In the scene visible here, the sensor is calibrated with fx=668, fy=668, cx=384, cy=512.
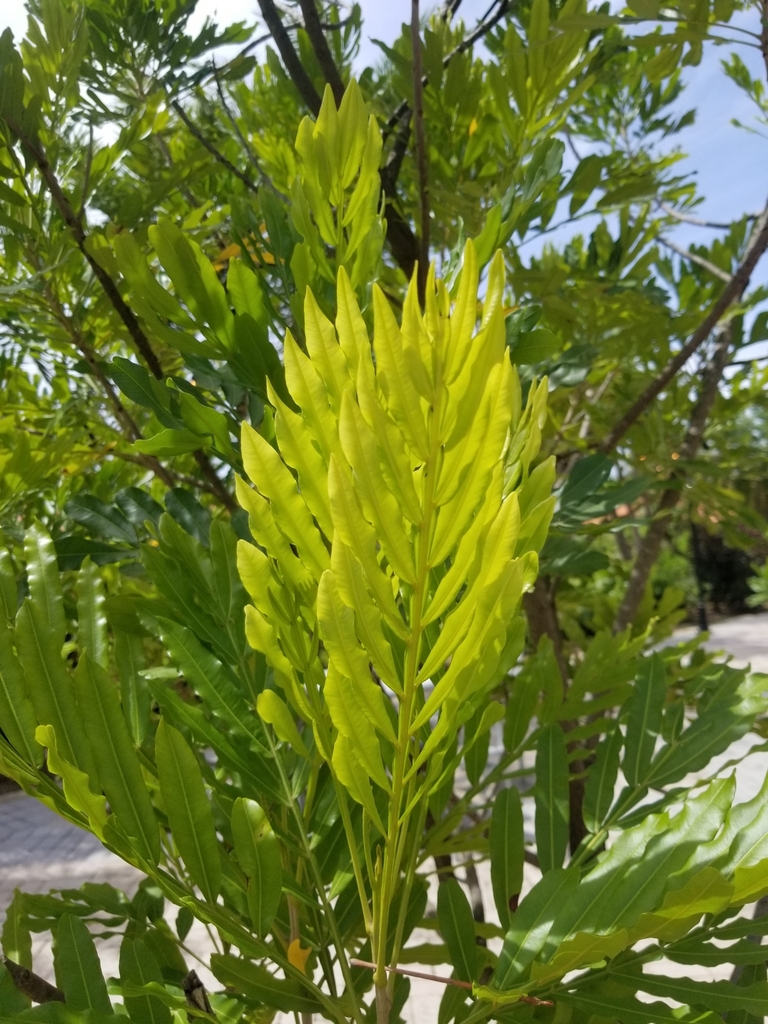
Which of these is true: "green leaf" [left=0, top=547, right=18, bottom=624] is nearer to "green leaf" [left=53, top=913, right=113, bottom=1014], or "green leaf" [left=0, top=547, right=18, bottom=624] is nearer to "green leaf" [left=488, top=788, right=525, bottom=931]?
"green leaf" [left=53, top=913, right=113, bottom=1014]

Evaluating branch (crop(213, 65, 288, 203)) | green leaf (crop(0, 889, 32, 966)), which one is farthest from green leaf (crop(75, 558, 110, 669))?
branch (crop(213, 65, 288, 203))

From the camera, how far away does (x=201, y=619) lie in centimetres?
38

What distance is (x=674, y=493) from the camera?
944 millimetres

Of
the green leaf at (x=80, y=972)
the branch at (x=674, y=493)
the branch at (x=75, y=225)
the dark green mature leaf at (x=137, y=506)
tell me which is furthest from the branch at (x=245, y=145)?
the branch at (x=674, y=493)

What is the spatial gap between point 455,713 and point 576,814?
647mm

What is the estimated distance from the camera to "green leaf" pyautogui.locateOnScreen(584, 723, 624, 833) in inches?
15.8

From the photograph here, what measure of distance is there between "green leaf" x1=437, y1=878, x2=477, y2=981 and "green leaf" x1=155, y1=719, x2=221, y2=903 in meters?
0.15

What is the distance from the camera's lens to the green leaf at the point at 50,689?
0.27 m

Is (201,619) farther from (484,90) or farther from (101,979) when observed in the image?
(484,90)

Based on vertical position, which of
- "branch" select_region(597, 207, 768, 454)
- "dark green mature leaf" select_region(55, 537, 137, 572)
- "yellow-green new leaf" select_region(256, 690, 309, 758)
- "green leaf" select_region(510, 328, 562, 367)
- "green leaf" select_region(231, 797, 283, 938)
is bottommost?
"green leaf" select_region(231, 797, 283, 938)

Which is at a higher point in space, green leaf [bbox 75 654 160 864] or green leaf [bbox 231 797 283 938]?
green leaf [bbox 75 654 160 864]

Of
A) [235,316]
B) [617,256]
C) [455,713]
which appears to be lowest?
[455,713]

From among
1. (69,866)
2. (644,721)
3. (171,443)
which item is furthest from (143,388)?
(69,866)

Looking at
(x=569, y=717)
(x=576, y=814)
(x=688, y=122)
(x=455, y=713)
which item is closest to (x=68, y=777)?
(x=455, y=713)
